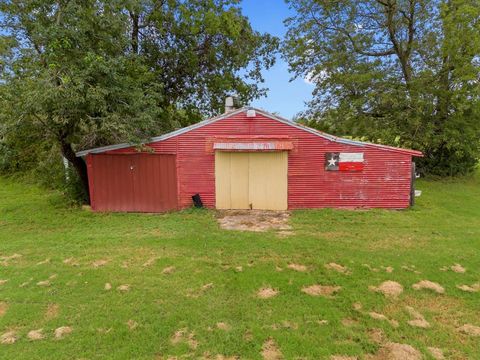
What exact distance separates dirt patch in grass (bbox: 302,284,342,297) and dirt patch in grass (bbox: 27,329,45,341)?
4087mm

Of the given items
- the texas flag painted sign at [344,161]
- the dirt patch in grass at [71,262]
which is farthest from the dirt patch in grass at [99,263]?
the texas flag painted sign at [344,161]

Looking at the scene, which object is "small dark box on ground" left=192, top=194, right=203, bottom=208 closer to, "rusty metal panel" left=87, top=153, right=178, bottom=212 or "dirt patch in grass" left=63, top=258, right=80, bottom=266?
"rusty metal panel" left=87, top=153, right=178, bottom=212

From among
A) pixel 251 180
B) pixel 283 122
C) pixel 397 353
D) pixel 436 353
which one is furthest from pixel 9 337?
pixel 283 122

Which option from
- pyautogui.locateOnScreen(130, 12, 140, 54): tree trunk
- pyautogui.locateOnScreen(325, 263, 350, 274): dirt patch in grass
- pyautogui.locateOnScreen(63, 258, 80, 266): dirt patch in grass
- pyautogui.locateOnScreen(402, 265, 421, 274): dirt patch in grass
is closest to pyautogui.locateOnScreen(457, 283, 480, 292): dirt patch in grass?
pyautogui.locateOnScreen(402, 265, 421, 274): dirt patch in grass

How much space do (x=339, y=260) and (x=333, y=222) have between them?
10.2 feet

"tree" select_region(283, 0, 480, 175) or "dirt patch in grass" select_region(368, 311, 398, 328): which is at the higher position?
"tree" select_region(283, 0, 480, 175)

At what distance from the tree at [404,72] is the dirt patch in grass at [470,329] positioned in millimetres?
13868

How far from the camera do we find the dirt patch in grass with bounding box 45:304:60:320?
17.0 ft

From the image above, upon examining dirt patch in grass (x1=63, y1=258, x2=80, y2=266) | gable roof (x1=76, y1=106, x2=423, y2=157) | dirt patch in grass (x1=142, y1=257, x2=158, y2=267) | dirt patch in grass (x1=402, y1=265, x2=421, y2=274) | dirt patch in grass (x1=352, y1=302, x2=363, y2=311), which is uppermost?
gable roof (x1=76, y1=106, x2=423, y2=157)

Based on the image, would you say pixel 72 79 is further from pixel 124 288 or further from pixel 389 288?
pixel 389 288

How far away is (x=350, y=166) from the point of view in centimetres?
1142

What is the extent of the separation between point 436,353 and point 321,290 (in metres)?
1.97

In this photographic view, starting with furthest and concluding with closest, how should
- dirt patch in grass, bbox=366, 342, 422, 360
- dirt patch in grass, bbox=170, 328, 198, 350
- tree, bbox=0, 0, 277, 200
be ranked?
1. tree, bbox=0, 0, 277, 200
2. dirt patch in grass, bbox=170, 328, 198, 350
3. dirt patch in grass, bbox=366, 342, 422, 360

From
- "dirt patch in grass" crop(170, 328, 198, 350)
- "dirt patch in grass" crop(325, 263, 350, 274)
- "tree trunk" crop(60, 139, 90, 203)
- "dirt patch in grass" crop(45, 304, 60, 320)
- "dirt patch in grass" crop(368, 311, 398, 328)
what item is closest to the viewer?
"dirt patch in grass" crop(170, 328, 198, 350)
